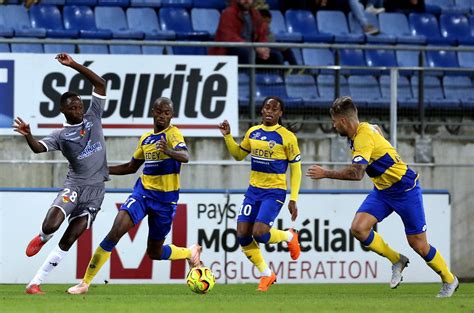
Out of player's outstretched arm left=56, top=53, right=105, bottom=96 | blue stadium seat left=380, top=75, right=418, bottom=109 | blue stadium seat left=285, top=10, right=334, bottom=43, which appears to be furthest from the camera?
blue stadium seat left=285, top=10, right=334, bottom=43

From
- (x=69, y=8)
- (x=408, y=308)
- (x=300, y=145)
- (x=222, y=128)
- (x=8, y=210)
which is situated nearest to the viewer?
(x=408, y=308)

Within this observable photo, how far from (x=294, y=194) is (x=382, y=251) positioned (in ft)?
4.91

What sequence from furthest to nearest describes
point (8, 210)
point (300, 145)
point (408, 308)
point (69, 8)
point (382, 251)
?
point (69, 8), point (300, 145), point (8, 210), point (382, 251), point (408, 308)

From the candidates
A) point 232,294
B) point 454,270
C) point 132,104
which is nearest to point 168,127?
point 232,294

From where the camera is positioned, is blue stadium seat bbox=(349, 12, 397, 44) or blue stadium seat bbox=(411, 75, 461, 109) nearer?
blue stadium seat bbox=(411, 75, 461, 109)

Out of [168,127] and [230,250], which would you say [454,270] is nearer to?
[230,250]

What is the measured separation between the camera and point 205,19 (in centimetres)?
2106

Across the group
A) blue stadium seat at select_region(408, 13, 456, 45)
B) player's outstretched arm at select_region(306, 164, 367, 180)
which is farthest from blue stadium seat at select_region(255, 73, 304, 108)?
player's outstretched arm at select_region(306, 164, 367, 180)

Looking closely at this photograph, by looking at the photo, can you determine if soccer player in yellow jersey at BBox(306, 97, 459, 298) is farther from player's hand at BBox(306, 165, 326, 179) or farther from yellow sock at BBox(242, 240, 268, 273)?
yellow sock at BBox(242, 240, 268, 273)

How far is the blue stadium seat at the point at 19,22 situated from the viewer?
63.5ft

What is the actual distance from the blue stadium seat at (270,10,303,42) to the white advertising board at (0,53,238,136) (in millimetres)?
3375

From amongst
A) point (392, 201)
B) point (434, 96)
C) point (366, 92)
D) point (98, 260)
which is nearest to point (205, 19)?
point (366, 92)

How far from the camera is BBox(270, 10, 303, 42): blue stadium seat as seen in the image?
21156 mm

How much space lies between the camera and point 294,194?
15461 millimetres
